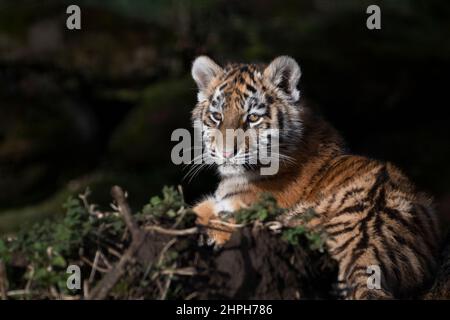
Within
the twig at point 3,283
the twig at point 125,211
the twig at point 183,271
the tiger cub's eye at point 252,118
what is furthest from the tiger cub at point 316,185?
the twig at point 3,283

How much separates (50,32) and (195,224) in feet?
40.0

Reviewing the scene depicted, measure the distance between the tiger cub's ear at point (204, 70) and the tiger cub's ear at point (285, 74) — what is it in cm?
55

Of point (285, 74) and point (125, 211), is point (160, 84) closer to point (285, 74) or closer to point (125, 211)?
point (285, 74)

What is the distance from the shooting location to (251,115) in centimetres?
667

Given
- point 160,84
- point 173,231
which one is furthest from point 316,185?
point 160,84

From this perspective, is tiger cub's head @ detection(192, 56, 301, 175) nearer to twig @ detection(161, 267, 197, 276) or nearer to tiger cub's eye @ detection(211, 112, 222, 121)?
tiger cub's eye @ detection(211, 112, 222, 121)

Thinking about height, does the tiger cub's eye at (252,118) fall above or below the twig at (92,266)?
above

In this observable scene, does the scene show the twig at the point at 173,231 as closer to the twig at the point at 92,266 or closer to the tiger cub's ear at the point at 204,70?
the twig at the point at 92,266

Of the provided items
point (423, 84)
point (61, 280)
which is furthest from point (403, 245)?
point (423, 84)

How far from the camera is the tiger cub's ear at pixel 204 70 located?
7.13 m

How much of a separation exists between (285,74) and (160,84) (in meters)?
9.55

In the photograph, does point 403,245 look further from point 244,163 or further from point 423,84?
point 423,84
